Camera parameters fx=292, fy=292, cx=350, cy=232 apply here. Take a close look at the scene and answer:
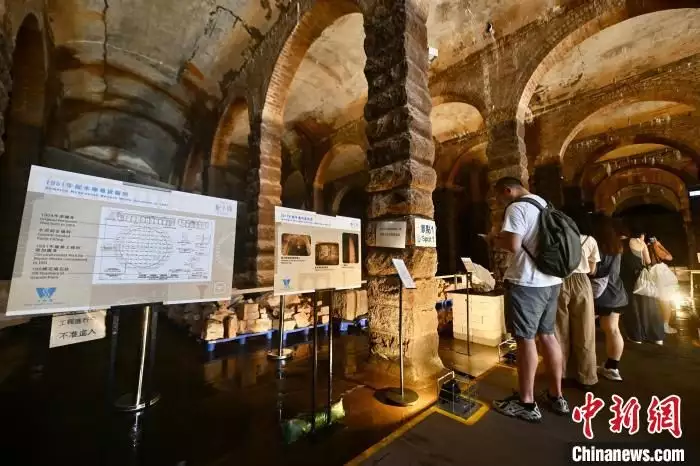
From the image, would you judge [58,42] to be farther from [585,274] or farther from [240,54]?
[585,274]

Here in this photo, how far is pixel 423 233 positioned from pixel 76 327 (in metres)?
2.70

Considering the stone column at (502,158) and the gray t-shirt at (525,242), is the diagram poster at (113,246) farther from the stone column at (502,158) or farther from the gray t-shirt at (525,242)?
the stone column at (502,158)

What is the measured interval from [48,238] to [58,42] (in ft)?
24.3

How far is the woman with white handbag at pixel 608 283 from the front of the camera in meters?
2.93

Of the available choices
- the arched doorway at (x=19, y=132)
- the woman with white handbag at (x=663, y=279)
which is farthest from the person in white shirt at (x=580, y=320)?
the arched doorway at (x=19, y=132)

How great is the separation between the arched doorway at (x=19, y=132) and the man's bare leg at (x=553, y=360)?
782 cm

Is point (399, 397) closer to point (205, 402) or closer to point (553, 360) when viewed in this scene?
point (553, 360)

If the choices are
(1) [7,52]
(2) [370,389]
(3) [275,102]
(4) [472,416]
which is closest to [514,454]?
(4) [472,416]

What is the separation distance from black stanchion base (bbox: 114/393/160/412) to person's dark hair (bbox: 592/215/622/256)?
4.37 meters

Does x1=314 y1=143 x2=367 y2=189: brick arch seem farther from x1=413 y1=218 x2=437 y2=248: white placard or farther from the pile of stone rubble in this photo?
x1=413 y1=218 x2=437 y2=248: white placard

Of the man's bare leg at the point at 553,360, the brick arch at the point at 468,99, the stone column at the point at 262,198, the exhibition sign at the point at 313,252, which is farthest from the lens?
the brick arch at the point at 468,99

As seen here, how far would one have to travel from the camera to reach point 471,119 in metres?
8.88

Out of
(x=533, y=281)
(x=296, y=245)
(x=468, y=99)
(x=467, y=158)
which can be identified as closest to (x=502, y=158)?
(x=468, y=99)

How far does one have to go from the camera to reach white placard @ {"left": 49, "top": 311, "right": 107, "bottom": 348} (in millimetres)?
1588
